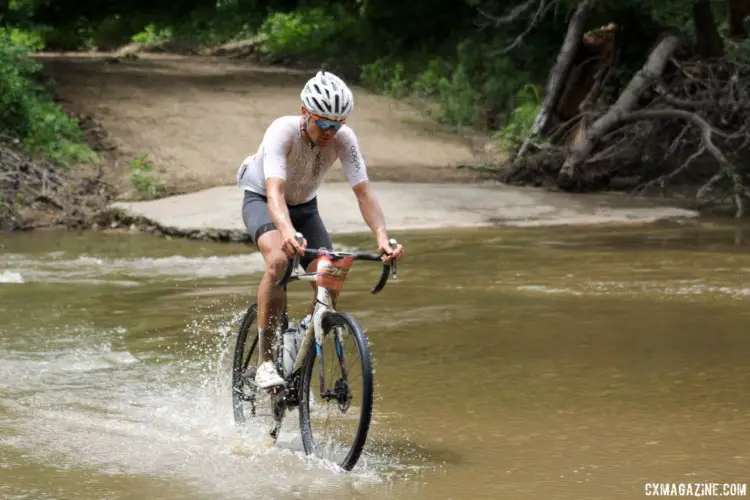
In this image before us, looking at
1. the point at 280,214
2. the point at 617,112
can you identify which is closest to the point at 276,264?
the point at 280,214

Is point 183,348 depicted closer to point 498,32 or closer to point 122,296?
point 122,296

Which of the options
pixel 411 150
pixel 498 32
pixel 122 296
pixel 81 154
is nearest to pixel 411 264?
pixel 122 296

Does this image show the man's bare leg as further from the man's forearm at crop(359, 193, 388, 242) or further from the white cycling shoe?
the man's forearm at crop(359, 193, 388, 242)

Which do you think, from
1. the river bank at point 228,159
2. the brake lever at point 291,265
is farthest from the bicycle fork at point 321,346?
the river bank at point 228,159

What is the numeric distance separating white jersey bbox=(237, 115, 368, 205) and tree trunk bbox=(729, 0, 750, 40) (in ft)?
45.9

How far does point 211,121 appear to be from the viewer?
2220 centimetres

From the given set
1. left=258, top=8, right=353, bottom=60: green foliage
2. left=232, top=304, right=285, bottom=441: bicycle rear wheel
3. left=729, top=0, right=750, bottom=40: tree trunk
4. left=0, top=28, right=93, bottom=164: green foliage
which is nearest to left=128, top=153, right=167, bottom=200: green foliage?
left=0, top=28, right=93, bottom=164: green foliage

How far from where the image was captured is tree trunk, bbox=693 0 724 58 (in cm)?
1864

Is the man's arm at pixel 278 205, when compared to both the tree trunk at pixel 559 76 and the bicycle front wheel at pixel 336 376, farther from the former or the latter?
the tree trunk at pixel 559 76

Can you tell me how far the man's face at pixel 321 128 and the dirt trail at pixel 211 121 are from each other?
471 inches

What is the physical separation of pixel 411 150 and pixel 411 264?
9109mm

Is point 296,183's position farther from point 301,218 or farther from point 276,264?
point 276,264

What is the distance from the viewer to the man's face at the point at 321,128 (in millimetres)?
6230

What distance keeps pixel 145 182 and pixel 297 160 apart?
11523 mm
